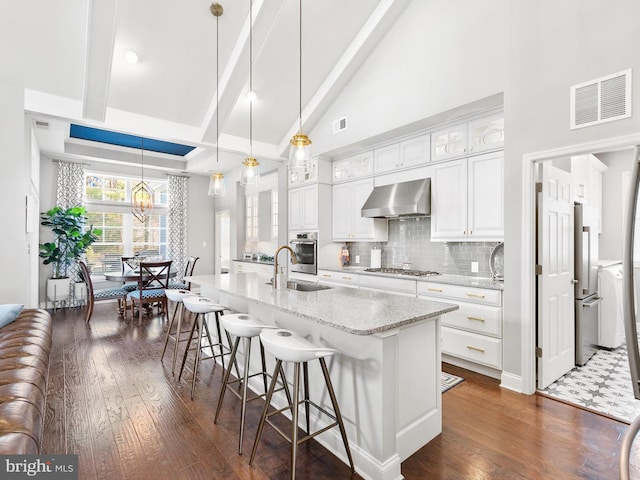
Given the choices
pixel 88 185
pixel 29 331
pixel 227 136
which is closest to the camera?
pixel 29 331

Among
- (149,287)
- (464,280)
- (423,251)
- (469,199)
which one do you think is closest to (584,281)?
(464,280)

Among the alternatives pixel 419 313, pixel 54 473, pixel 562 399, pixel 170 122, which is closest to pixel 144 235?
pixel 170 122

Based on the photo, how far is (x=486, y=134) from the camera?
3.41 meters

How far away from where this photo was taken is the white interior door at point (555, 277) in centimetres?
289

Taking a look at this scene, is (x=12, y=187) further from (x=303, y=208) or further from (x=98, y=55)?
(x=303, y=208)

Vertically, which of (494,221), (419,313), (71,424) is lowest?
(71,424)

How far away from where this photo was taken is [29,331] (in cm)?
269

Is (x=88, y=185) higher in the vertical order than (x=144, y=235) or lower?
higher

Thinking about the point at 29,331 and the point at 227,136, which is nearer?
the point at 29,331

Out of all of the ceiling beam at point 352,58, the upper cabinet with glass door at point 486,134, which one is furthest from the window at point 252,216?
the upper cabinet with glass door at point 486,134

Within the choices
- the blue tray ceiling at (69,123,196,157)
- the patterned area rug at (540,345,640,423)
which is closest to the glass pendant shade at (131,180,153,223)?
the blue tray ceiling at (69,123,196,157)

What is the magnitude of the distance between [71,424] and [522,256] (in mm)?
3819

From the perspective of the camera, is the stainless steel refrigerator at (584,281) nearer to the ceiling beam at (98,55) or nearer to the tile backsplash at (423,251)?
the tile backsplash at (423,251)

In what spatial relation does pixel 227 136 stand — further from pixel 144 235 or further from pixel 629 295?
pixel 629 295
